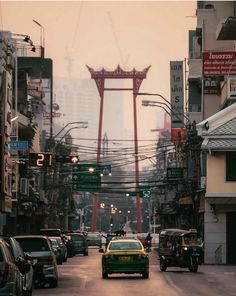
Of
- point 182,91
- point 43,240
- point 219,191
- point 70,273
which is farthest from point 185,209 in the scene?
point 43,240

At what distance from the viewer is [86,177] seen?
86.5 m

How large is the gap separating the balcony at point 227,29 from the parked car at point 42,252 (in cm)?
3011

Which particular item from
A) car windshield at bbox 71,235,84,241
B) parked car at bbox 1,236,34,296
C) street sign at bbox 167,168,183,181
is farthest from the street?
car windshield at bbox 71,235,84,241

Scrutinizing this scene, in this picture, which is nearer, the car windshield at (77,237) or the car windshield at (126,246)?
the car windshield at (126,246)

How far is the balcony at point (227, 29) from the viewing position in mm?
58281

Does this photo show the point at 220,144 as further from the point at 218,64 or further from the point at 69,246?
the point at 69,246

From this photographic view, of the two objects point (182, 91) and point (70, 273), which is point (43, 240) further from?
point (182, 91)

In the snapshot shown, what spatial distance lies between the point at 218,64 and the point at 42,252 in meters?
30.2

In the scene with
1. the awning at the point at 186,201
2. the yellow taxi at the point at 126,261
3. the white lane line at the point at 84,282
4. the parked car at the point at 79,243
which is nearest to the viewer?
the white lane line at the point at 84,282

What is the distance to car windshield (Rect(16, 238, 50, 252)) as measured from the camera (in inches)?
1222

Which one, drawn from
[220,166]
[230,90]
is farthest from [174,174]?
[220,166]

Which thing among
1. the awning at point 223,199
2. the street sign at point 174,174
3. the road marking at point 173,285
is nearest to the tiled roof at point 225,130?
the awning at point 223,199

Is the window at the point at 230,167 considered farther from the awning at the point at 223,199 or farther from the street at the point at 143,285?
the street at the point at 143,285

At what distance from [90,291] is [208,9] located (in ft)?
137
